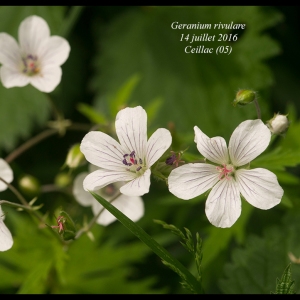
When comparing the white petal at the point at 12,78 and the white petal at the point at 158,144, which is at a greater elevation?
the white petal at the point at 12,78

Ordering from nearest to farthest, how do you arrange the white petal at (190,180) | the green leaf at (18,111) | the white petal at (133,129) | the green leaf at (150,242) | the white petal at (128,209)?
the green leaf at (150,242) < the white petal at (190,180) < the white petal at (133,129) < the white petal at (128,209) < the green leaf at (18,111)

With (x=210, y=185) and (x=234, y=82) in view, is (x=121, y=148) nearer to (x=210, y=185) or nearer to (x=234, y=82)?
(x=210, y=185)

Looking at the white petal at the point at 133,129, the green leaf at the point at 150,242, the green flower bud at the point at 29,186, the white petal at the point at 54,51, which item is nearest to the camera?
the green leaf at the point at 150,242

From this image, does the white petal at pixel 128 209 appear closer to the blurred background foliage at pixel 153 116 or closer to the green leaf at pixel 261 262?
the blurred background foliage at pixel 153 116

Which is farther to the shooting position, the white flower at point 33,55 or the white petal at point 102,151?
the white flower at point 33,55

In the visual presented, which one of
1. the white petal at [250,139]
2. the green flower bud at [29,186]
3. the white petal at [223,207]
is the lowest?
the green flower bud at [29,186]

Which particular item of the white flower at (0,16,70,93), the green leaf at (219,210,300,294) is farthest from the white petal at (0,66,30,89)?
Answer: the green leaf at (219,210,300,294)

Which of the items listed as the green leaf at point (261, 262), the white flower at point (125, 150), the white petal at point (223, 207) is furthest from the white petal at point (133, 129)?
the green leaf at point (261, 262)

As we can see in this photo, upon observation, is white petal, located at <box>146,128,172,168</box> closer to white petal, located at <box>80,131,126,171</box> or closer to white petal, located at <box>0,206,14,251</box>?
white petal, located at <box>80,131,126,171</box>
